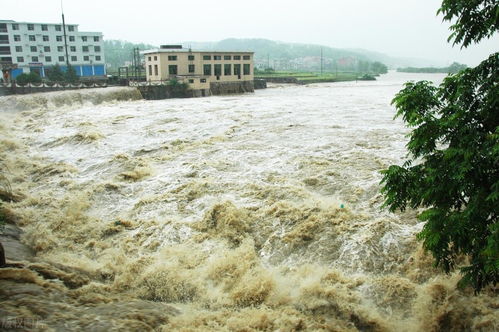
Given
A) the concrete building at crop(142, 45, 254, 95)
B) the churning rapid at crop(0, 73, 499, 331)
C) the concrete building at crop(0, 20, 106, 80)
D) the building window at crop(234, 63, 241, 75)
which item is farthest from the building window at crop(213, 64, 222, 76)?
the churning rapid at crop(0, 73, 499, 331)

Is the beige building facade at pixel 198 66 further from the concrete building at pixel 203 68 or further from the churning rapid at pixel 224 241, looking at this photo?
the churning rapid at pixel 224 241

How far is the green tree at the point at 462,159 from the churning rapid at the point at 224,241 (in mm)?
2409

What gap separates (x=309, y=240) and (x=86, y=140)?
43.2 ft

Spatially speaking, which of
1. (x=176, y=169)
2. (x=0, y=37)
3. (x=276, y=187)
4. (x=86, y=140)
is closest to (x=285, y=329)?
(x=276, y=187)

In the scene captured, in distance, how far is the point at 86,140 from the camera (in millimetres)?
18000

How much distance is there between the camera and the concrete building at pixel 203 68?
147 feet

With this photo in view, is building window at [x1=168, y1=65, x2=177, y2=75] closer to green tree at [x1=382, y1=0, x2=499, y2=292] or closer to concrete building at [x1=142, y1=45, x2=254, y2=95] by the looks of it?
concrete building at [x1=142, y1=45, x2=254, y2=95]

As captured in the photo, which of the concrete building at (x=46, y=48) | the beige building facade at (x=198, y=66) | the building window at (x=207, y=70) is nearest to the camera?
the beige building facade at (x=198, y=66)

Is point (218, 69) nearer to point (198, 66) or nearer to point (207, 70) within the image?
point (207, 70)

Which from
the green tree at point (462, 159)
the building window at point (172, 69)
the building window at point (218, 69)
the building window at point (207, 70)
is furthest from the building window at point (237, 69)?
the green tree at point (462, 159)

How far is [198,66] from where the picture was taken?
1838 inches

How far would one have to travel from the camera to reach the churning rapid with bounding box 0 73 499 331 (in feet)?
19.8

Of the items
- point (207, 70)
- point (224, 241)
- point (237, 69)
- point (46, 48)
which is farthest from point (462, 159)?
point (46, 48)

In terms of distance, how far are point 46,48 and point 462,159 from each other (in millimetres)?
67149
